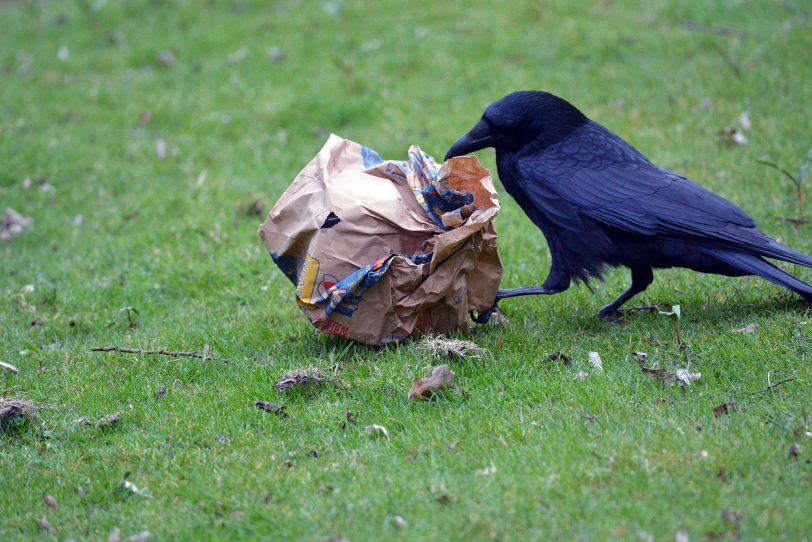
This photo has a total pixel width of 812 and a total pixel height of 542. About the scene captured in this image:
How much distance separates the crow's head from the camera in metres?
4.74

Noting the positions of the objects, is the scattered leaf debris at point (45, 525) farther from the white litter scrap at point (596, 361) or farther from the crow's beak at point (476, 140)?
the crow's beak at point (476, 140)

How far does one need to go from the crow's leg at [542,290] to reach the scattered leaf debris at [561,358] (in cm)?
50

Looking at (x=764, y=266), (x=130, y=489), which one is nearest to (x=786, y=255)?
(x=764, y=266)

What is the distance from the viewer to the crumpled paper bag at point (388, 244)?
4168mm

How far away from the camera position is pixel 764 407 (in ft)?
11.6

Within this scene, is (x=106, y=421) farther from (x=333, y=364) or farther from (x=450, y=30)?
(x=450, y=30)

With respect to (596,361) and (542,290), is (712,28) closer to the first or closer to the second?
(542,290)

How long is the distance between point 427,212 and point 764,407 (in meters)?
1.83

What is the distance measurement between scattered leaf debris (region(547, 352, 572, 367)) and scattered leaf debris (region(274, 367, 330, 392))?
3.57 feet

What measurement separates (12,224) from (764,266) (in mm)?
5900

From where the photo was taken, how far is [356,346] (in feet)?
14.8

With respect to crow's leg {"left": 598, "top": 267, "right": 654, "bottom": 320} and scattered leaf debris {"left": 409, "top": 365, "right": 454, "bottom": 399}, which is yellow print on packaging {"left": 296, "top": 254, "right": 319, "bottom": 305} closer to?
scattered leaf debris {"left": 409, "top": 365, "right": 454, "bottom": 399}

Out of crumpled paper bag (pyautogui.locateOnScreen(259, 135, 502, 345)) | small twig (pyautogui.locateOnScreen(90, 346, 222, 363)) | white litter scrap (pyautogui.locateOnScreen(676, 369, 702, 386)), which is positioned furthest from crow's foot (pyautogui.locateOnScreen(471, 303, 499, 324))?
small twig (pyautogui.locateOnScreen(90, 346, 222, 363))

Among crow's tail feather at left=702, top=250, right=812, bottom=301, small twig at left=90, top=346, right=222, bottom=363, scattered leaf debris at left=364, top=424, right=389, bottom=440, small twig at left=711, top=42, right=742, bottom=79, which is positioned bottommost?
small twig at left=90, top=346, right=222, bottom=363
